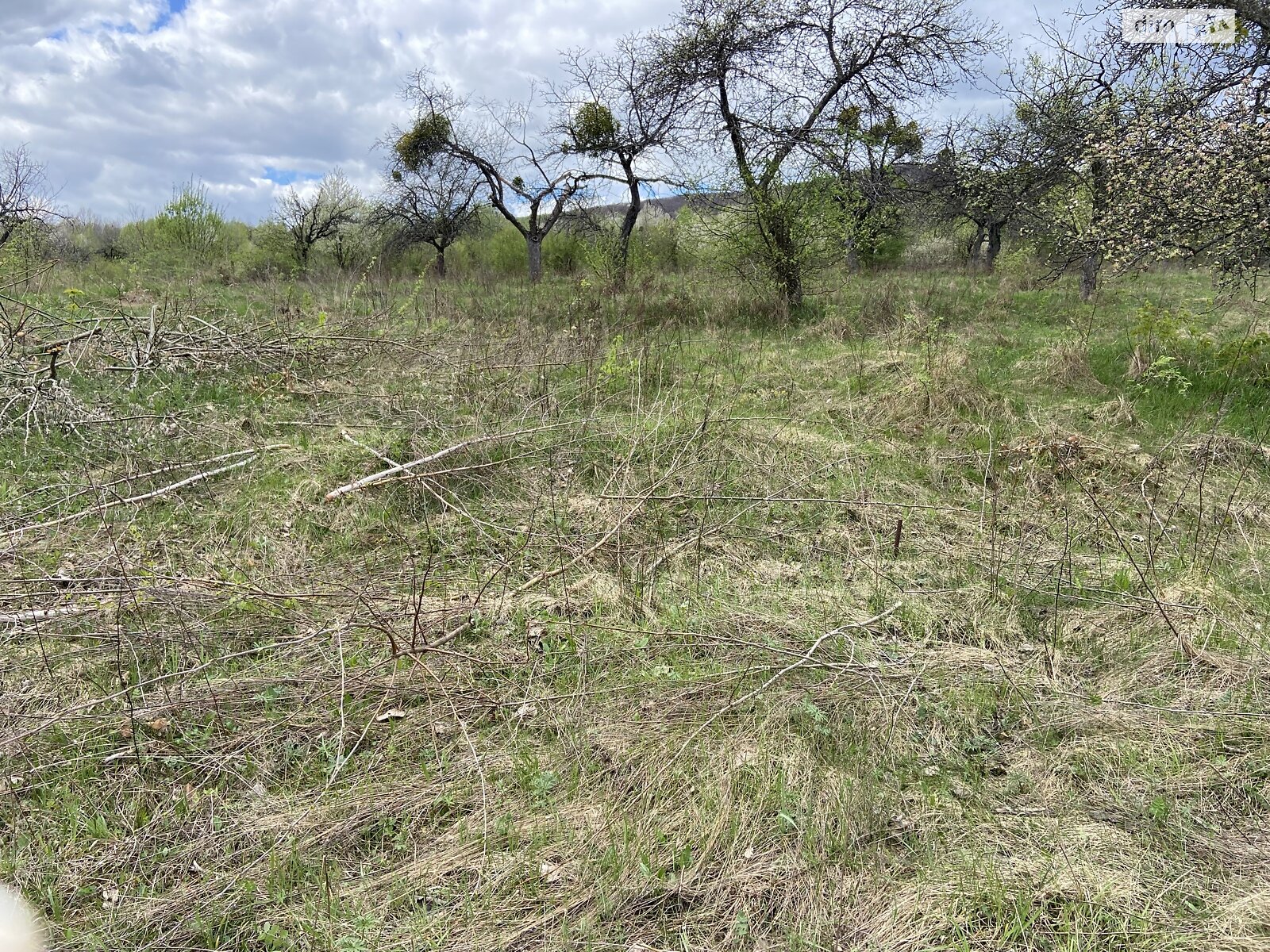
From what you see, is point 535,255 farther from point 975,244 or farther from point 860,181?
point 975,244

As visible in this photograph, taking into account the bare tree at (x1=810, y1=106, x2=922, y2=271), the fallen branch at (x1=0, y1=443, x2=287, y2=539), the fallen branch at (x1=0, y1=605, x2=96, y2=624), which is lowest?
the fallen branch at (x1=0, y1=605, x2=96, y2=624)

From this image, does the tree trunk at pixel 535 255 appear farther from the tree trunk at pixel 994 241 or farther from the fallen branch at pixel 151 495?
the fallen branch at pixel 151 495

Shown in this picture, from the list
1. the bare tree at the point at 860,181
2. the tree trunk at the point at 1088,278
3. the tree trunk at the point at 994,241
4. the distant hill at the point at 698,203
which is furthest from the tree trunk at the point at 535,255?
the tree trunk at the point at 994,241

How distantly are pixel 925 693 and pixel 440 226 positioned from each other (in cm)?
2204

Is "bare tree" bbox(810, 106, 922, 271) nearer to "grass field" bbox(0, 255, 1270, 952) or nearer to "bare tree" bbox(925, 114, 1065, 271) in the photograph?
"bare tree" bbox(925, 114, 1065, 271)

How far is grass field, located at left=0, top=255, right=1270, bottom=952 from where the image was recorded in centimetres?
168

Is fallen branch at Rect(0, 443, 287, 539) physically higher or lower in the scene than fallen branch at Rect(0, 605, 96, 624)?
higher

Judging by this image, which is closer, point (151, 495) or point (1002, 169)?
point (151, 495)

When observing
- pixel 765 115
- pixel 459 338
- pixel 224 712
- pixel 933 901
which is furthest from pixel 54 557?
pixel 765 115

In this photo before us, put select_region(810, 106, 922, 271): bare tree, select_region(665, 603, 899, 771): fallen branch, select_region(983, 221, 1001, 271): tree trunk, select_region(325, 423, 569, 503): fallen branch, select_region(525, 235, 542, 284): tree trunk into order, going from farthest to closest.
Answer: select_region(983, 221, 1001, 271): tree trunk, select_region(525, 235, 542, 284): tree trunk, select_region(810, 106, 922, 271): bare tree, select_region(325, 423, 569, 503): fallen branch, select_region(665, 603, 899, 771): fallen branch

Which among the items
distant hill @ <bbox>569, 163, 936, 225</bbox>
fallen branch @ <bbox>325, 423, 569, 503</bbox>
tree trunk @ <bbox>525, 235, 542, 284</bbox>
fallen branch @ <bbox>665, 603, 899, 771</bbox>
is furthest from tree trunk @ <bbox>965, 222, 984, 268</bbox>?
fallen branch @ <bbox>665, 603, 899, 771</bbox>

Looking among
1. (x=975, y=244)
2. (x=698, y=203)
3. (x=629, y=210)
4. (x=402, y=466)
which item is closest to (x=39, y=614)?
(x=402, y=466)

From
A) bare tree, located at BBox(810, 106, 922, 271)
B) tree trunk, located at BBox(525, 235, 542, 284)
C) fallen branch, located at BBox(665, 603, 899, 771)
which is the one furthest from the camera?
tree trunk, located at BBox(525, 235, 542, 284)

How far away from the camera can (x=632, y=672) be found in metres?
2.54
